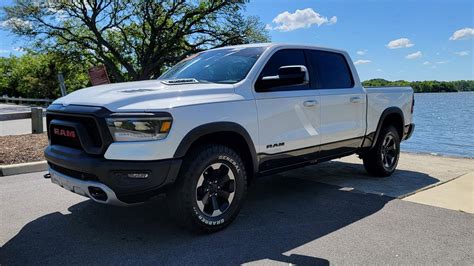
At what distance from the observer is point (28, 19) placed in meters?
30.3

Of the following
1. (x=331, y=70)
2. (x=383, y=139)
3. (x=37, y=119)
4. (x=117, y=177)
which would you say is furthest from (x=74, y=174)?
(x=37, y=119)

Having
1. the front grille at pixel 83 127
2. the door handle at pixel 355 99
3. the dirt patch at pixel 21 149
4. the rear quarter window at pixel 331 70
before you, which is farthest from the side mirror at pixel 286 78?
the dirt patch at pixel 21 149

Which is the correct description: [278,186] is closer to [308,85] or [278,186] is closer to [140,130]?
[308,85]

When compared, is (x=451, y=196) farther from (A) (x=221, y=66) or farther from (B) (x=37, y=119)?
(B) (x=37, y=119)

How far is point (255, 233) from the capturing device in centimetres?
412

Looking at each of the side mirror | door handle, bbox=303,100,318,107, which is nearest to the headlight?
the side mirror

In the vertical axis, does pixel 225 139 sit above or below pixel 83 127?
below

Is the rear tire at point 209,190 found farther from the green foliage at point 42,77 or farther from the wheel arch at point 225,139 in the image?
the green foliage at point 42,77

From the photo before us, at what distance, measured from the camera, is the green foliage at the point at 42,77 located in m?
33.5

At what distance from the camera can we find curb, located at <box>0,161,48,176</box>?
6.73 meters

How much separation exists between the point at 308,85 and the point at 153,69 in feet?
98.4

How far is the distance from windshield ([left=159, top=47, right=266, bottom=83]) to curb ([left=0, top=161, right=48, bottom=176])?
10.7 ft

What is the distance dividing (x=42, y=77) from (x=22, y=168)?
39733 millimetres

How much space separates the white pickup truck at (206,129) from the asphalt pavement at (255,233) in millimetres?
380
